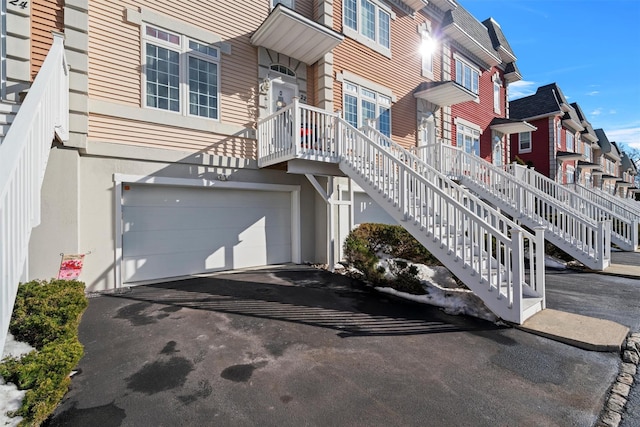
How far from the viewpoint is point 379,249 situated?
22.7 feet

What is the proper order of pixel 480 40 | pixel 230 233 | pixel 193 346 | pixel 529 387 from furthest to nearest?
pixel 480 40
pixel 230 233
pixel 193 346
pixel 529 387

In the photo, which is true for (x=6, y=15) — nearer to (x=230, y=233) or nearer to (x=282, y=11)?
(x=282, y=11)

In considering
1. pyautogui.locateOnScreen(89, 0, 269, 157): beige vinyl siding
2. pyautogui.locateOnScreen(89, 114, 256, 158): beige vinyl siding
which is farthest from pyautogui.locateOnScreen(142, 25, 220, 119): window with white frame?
pyautogui.locateOnScreen(89, 114, 256, 158): beige vinyl siding

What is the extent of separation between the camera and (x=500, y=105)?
16.2m

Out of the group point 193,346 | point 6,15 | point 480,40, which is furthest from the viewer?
point 480,40

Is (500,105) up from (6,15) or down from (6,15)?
up

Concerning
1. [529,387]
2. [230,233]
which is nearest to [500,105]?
[230,233]

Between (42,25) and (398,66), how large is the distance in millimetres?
9758

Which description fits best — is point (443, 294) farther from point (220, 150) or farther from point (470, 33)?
point (470, 33)

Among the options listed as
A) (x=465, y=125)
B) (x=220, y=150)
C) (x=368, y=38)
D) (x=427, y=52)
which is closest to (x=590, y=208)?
(x=465, y=125)

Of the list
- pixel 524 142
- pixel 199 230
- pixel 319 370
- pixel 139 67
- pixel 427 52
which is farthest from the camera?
pixel 524 142

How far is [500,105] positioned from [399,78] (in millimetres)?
8785

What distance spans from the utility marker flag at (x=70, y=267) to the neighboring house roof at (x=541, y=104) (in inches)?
1043

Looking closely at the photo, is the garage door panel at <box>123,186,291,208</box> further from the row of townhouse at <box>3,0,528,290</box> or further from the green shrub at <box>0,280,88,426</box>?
the green shrub at <box>0,280,88,426</box>
